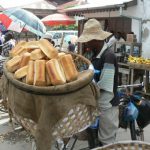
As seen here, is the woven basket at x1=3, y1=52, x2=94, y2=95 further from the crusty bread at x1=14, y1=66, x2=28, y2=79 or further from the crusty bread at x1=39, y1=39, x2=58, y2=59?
the crusty bread at x1=39, y1=39, x2=58, y2=59

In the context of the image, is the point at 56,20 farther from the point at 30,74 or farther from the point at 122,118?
the point at 30,74

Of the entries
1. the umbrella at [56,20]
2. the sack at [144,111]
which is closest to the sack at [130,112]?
the sack at [144,111]

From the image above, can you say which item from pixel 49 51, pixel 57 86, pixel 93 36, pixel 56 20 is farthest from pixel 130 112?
pixel 56 20

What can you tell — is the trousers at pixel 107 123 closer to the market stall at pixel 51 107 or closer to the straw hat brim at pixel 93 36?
the straw hat brim at pixel 93 36

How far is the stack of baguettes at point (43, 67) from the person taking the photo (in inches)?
114

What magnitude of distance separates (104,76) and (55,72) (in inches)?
49.8

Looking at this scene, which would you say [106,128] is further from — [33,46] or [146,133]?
[146,133]

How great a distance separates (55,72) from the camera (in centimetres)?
290

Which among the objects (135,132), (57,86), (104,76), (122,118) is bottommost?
(135,132)

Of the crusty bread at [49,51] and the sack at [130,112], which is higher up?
the crusty bread at [49,51]

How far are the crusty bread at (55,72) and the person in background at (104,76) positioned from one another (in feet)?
3.86

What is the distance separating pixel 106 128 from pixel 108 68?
2.55 feet

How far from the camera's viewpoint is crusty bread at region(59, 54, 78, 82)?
2945mm

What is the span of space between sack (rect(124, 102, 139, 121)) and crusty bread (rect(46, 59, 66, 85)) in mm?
2085
